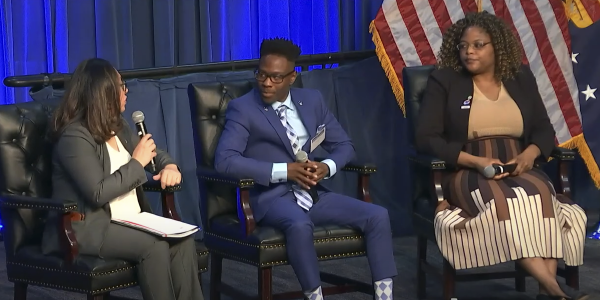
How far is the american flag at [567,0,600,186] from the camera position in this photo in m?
5.30

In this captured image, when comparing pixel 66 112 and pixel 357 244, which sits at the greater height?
pixel 66 112

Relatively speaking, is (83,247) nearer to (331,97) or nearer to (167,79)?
(167,79)

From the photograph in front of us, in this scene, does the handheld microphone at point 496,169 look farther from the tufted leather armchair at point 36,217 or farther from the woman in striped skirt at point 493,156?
the tufted leather armchair at point 36,217

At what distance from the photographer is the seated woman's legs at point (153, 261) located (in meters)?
3.40

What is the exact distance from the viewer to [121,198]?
361 cm

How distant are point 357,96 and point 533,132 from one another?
5.37 ft

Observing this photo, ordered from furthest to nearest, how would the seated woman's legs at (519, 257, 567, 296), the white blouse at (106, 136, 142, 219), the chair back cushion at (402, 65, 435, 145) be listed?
the chair back cushion at (402, 65, 435, 145), the seated woman's legs at (519, 257, 567, 296), the white blouse at (106, 136, 142, 219)

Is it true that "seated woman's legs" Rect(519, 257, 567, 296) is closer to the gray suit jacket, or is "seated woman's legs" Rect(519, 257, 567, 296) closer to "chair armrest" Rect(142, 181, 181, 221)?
"chair armrest" Rect(142, 181, 181, 221)

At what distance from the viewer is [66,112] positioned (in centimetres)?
354

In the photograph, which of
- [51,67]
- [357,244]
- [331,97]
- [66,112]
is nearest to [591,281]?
[357,244]

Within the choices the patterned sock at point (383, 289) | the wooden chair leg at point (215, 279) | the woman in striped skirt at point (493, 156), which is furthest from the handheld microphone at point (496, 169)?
the wooden chair leg at point (215, 279)

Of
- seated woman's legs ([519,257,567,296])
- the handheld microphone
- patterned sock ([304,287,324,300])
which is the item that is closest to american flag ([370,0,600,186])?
the handheld microphone

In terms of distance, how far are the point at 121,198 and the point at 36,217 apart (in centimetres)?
35

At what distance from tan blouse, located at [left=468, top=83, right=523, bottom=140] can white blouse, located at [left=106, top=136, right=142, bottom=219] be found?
1.57m
